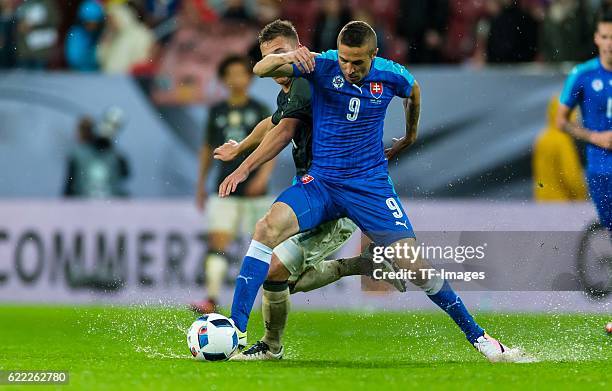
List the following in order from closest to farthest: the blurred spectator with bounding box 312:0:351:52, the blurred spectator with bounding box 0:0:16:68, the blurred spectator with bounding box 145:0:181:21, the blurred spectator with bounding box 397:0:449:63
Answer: the blurred spectator with bounding box 312:0:351:52
the blurred spectator with bounding box 397:0:449:63
the blurred spectator with bounding box 0:0:16:68
the blurred spectator with bounding box 145:0:181:21

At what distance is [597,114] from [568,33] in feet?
9.93

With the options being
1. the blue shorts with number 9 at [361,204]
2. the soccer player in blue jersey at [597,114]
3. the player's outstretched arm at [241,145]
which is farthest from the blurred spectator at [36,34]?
the blue shorts with number 9 at [361,204]

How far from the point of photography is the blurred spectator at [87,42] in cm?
1489

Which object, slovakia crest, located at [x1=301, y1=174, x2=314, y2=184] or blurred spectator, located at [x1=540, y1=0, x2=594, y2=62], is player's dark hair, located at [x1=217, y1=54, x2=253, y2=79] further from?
slovakia crest, located at [x1=301, y1=174, x2=314, y2=184]

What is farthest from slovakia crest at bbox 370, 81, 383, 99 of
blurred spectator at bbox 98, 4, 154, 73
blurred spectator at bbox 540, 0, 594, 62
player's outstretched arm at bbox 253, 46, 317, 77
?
blurred spectator at bbox 98, 4, 154, 73

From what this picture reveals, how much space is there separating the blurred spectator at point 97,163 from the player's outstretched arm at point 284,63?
21.5 ft

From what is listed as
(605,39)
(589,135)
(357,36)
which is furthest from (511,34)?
(357,36)

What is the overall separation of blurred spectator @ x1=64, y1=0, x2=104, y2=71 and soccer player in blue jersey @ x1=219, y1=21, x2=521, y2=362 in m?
7.00

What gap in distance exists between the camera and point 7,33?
14.8m

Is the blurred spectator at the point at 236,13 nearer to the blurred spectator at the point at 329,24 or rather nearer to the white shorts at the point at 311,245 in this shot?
the blurred spectator at the point at 329,24

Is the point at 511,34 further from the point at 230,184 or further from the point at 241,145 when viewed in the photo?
the point at 230,184

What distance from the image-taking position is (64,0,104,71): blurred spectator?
586 inches

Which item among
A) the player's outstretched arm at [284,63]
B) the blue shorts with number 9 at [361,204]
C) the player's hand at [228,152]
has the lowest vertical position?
the blue shorts with number 9 at [361,204]

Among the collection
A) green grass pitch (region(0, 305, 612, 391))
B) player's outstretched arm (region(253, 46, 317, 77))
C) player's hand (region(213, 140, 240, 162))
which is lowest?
green grass pitch (region(0, 305, 612, 391))
